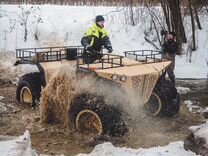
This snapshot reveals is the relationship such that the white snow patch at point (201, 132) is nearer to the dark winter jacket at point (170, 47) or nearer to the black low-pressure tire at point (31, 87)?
the black low-pressure tire at point (31, 87)

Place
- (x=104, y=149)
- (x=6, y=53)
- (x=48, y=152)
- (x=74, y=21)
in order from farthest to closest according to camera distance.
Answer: (x=74, y=21)
(x=6, y=53)
(x=48, y=152)
(x=104, y=149)

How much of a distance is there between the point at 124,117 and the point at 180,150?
6.89 feet

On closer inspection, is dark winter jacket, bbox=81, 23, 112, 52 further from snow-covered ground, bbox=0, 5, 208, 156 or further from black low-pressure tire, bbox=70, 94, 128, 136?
snow-covered ground, bbox=0, 5, 208, 156

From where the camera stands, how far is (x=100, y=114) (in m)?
7.39

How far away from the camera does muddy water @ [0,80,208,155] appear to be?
7188 millimetres

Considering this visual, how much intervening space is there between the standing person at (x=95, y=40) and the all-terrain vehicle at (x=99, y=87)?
211mm

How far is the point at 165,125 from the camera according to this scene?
27.8 feet

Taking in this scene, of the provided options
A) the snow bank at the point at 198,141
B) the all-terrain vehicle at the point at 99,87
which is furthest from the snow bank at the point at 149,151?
the all-terrain vehicle at the point at 99,87

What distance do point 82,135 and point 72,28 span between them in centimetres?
1107

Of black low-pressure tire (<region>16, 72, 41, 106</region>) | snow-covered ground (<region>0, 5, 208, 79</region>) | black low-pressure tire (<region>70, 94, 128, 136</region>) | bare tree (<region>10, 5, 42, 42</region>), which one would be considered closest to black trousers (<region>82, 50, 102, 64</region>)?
black low-pressure tire (<region>16, 72, 41, 106</region>)

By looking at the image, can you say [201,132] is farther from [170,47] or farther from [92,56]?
[170,47]

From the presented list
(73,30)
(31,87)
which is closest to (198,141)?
(31,87)

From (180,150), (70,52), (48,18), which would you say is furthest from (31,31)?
(180,150)

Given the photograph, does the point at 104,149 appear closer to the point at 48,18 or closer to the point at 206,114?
the point at 206,114
